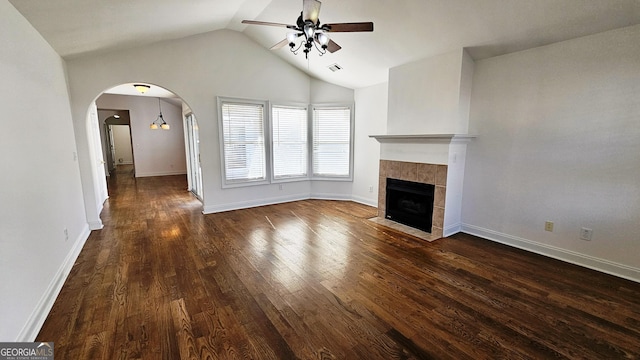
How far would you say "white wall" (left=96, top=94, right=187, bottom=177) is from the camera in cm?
980

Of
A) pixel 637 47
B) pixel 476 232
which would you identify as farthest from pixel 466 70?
pixel 476 232

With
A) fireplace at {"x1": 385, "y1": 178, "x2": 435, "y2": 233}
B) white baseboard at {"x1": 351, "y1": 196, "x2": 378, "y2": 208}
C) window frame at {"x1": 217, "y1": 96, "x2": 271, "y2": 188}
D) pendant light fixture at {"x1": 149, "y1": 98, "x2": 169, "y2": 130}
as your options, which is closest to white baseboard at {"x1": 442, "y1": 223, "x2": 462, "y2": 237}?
Result: fireplace at {"x1": 385, "y1": 178, "x2": 435, "y2": 233}

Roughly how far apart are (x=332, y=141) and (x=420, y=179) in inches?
100

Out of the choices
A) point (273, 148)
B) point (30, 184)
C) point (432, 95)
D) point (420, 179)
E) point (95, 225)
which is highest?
point (432, 95)

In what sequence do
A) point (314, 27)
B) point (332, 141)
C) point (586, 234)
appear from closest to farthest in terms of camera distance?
point (314, 27), point (586, 234), point (332, 141)

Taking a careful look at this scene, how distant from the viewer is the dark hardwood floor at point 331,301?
6.35ft

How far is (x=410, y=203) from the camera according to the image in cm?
454

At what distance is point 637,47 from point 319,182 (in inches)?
204

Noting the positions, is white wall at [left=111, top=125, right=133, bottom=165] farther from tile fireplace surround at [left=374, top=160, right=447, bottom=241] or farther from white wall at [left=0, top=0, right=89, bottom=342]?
tile fireplace surround at [left=374, top=160, right=447, bottom=241]

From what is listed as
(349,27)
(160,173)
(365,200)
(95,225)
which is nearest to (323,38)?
(349,27)

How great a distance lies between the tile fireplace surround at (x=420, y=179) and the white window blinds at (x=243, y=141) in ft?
8.66

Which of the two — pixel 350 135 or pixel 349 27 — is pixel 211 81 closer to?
pixel 350 135

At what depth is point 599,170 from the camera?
296 centimetres

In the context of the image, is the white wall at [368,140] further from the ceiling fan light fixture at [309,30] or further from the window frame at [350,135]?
the ceiling fan light fixture at [309,30]
